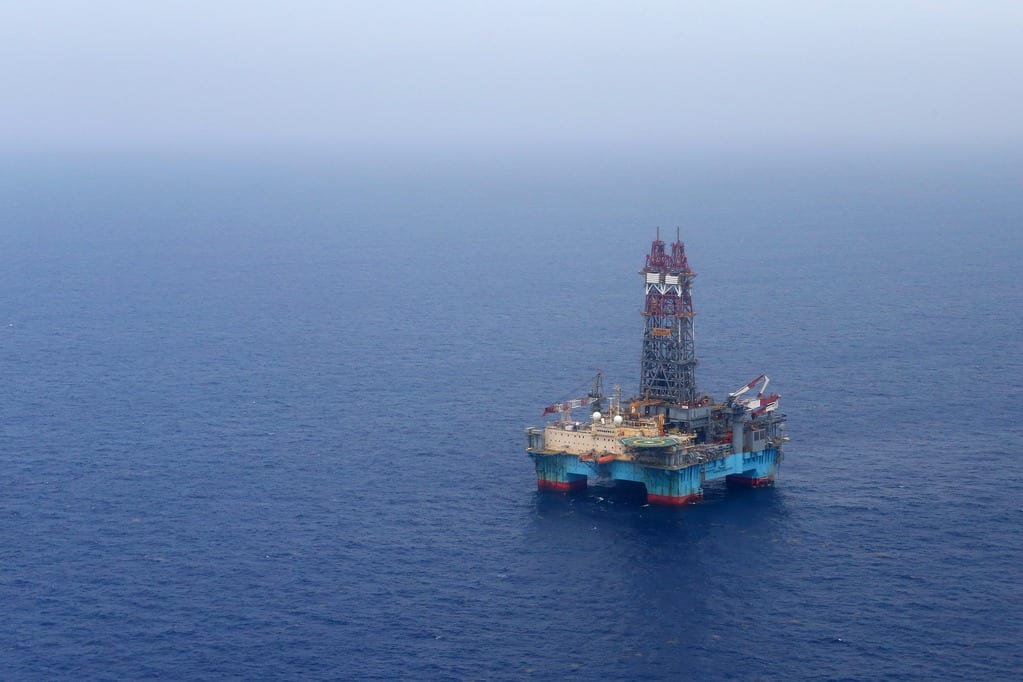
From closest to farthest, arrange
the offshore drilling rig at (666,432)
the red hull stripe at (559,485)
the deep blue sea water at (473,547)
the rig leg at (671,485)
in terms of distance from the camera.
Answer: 1. the deep blue sea water at (473,547)
2. the rig leg at (671,485)
3. the offshore drilling rig at (666,432)
4. the red hull stripe at (559,485)

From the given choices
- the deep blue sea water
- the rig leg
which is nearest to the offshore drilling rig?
the rig leg

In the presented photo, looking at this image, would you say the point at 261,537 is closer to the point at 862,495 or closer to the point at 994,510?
the point at 862,495

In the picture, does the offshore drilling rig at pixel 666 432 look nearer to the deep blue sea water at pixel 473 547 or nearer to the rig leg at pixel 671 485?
the rig leg at pixel 671 485

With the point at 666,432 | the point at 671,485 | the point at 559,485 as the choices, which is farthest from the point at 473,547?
the point at 666,432

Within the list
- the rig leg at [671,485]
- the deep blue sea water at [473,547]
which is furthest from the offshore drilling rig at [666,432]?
the deep blue sea water at [473,547]

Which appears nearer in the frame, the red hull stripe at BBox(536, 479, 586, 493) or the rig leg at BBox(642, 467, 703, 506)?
the rig leg at BBox(642, 467, 703, 506)

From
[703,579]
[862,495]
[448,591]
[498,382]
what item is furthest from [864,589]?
[498,382]

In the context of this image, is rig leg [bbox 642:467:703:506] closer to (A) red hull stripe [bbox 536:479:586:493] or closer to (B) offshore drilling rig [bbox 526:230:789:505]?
(B) offshore drilling rig [bbox 526:230:789:505]

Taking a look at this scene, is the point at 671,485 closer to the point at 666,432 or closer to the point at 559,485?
the point at 666,432
